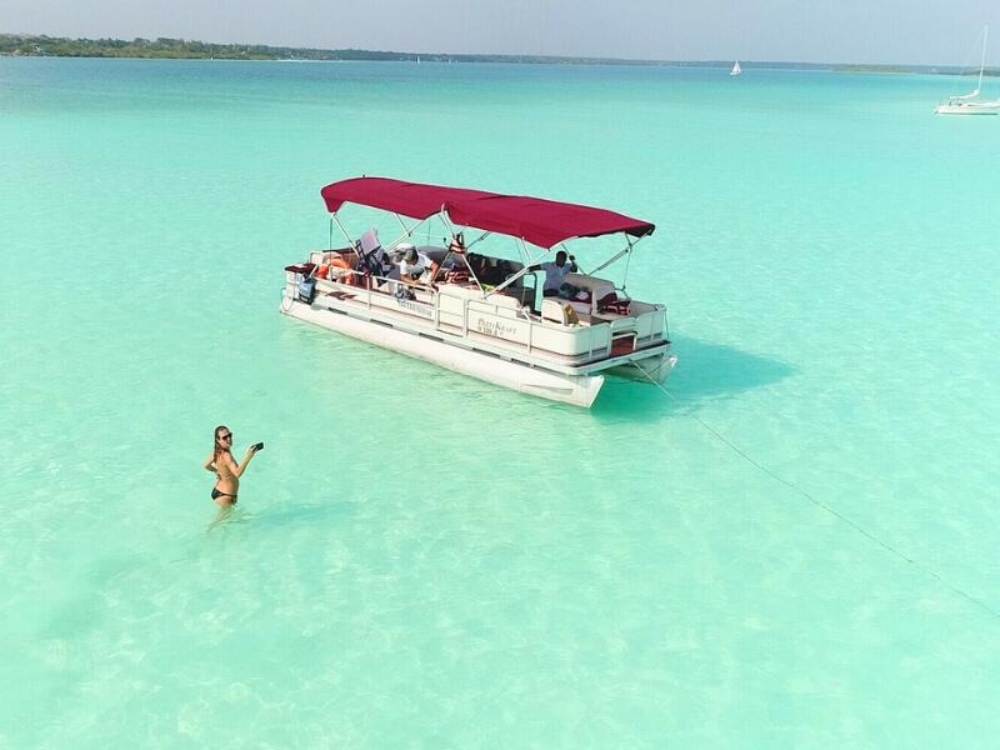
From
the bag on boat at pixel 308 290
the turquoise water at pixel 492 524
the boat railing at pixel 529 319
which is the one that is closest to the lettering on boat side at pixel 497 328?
the boat railing at pixel 529 319

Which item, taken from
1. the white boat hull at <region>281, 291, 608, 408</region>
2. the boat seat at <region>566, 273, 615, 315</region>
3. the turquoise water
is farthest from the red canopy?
the turquoise water

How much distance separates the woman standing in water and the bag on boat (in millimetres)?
6548

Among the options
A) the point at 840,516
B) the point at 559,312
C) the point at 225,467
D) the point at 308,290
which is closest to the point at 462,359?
the point at 559,312

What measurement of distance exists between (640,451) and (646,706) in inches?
186

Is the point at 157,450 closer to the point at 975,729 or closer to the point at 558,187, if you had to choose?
the point at 975,729

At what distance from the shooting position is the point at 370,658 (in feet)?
26.9

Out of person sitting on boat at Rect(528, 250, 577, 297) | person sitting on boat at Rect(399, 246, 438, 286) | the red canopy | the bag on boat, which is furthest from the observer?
the bag on boat

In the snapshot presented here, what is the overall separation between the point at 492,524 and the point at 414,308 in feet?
17.3

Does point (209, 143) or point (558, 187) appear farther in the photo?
point (209, 143)

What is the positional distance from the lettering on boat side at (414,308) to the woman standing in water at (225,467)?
16.5 feet

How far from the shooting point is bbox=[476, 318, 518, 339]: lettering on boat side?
13328 mm

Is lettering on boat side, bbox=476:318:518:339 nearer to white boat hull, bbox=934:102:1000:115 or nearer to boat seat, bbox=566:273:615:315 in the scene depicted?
boat seat, bbox=566:273:615:315

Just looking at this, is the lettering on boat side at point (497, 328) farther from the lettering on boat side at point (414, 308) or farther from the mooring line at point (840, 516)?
the mooring line at point (840, 516)

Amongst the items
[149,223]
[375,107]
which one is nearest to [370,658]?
[149,223]
